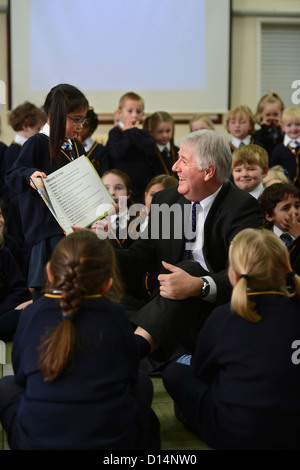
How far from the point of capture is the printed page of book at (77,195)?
252 centimetres

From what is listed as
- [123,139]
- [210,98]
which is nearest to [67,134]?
[123,139]

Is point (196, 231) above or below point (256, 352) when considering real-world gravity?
above

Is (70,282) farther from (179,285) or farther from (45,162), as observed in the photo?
(45,162)

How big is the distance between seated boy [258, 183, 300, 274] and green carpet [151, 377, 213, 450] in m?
1.27

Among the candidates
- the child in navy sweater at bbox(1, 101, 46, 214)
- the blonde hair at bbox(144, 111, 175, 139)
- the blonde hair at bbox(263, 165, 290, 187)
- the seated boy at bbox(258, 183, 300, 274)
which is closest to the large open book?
the seated boy at bbox(258, 183, 300, 274)

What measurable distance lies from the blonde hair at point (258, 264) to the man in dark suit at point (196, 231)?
0.48 m

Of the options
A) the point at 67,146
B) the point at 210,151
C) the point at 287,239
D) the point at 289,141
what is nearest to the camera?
the point at 210,151

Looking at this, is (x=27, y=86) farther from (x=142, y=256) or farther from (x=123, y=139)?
(x=142, y=256)

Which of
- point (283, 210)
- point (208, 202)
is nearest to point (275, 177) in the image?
point (283, 210)

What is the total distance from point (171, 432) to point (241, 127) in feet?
10.6

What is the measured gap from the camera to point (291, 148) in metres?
4.64

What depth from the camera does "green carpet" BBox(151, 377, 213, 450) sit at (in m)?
1.97

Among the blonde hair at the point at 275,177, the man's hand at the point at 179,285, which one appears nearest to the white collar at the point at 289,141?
the blonde hair at the point at 275,177

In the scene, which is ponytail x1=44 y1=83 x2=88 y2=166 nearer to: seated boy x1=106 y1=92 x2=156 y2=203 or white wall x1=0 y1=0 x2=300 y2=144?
seated boy x1=106 y1=92 x2=156 y2=203
